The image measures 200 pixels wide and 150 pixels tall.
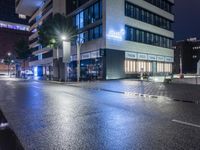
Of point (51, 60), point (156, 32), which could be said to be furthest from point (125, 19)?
point (51, 60)

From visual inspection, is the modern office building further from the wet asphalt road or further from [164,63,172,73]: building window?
the wet asphalt road

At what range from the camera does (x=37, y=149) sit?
5082 mm

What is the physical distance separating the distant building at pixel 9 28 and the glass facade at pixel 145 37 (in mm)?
86243

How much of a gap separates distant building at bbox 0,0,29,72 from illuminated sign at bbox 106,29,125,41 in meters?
89.6

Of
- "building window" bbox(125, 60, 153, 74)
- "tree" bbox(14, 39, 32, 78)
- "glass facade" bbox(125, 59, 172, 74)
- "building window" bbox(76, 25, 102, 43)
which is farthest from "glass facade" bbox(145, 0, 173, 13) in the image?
"tree" bbox(14, 39, 32, 78)

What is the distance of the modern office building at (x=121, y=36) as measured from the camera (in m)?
37.6

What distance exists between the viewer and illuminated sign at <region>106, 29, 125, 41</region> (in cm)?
3731

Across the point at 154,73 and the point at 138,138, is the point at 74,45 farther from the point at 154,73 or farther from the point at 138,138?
the point at 138,138

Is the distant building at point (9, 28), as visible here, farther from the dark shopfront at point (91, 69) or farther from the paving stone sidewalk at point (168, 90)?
the paving stone sidewalk at point (168, 90)

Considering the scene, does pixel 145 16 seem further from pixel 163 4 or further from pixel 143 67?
pixel 143 67

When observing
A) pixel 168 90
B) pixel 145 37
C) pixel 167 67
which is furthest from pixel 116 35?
pixel 167 67

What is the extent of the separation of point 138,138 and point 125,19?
36552 mm

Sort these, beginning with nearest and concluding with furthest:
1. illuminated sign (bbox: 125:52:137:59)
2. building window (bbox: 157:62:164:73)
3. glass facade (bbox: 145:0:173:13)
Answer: illuminated sign (bbox: 125:52:137:59), glass facade (bbox: 145:0:173:13), building window (bbox: 157:62:164:73)

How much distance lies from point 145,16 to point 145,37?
439cm
